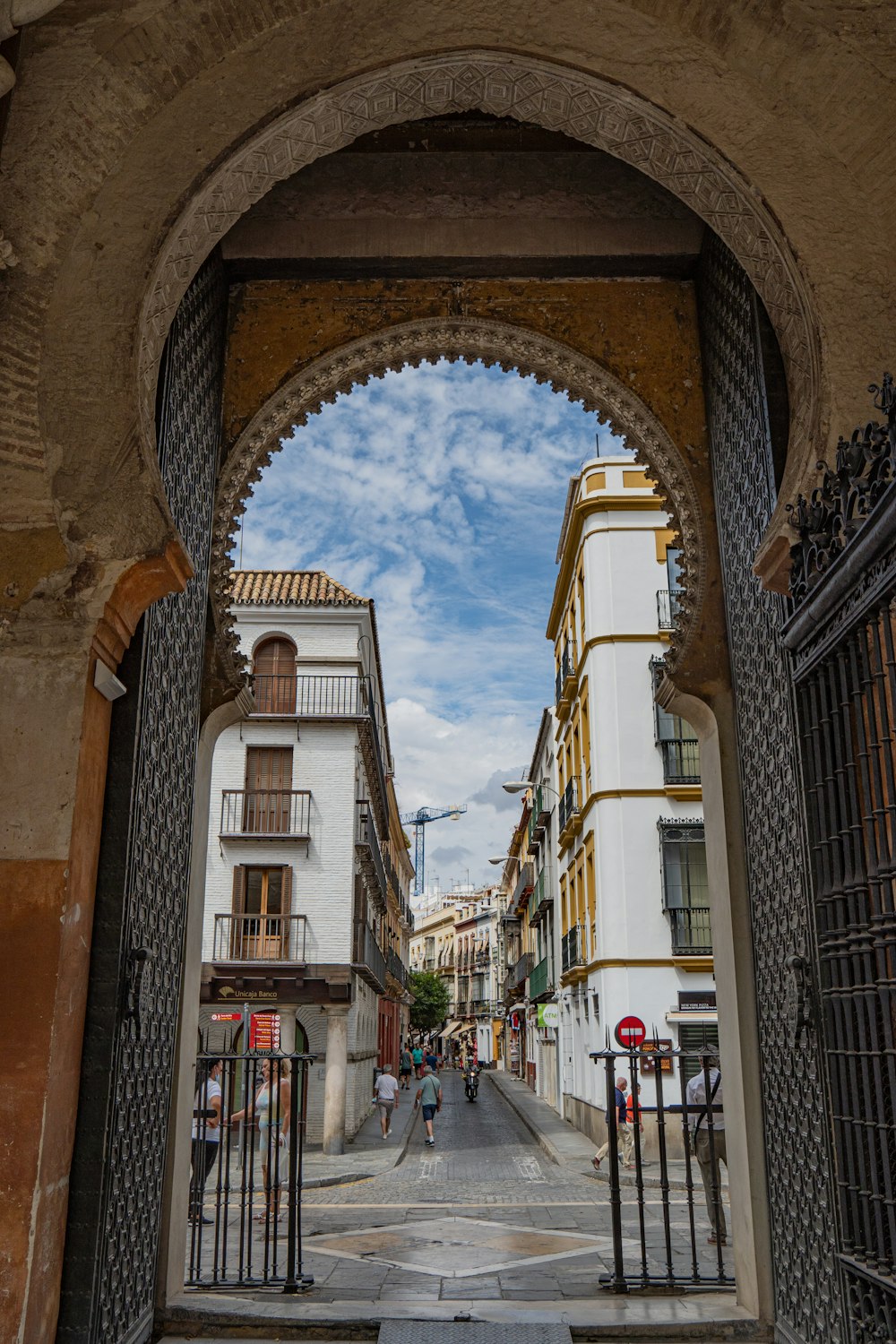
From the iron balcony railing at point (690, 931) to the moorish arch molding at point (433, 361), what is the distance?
11648 mm

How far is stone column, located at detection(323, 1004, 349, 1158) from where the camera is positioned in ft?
58.7

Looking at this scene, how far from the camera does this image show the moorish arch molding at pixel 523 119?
13.9 feet

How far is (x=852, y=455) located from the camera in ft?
11.2

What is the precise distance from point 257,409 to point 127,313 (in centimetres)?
186

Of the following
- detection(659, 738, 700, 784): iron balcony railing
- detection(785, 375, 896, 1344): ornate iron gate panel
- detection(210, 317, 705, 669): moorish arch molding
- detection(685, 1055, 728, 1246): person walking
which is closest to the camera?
detection(785, 375, 896, 1344): ornate iron gate panel

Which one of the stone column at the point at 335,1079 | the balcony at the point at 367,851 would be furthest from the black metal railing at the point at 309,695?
the stone column at the point at 335,1079

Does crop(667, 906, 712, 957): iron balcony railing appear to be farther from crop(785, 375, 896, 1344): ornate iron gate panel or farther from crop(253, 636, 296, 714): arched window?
crop(785, 375, 896, 1344): ornate iron gate panel

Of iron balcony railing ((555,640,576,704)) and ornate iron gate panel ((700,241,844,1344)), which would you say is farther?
iron balcony railing ((555,640,576,704))

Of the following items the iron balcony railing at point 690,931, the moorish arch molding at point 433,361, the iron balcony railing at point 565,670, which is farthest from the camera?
the iron balcony railing at point 565,670

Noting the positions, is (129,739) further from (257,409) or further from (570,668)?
(570,668)

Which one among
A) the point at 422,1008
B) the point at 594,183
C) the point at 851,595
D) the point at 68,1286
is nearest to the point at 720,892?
the point at 851,595

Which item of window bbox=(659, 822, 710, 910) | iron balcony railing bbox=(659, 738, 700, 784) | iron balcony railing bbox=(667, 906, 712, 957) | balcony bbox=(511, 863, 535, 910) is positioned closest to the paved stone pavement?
iron balcony railing bbox=(667, 906, 712, 957)

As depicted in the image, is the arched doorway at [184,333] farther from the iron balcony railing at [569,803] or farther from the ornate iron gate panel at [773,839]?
the iron balcony railing at [569,803]

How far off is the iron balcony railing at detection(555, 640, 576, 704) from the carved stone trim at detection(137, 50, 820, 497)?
1590cm
